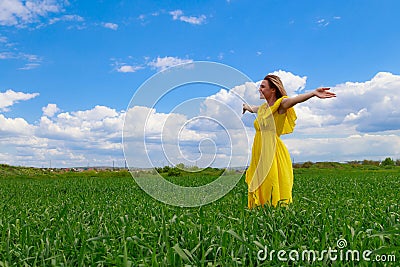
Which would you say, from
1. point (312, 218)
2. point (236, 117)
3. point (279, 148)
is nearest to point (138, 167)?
point (236, 117)

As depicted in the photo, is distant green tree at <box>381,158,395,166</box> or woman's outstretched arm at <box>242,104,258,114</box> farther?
distant green tree at <box>381,158,395,166</box>

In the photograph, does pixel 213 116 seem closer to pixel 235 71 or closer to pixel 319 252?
pixel 235 71

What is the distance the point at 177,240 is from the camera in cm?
316

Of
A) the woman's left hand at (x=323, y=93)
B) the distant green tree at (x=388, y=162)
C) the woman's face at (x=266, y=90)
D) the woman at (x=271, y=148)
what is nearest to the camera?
the woman's left hand at (x=323, y=93)

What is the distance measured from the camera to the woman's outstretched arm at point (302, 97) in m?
5.56

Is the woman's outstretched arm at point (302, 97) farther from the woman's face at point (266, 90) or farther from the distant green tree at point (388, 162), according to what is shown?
the distant green tree at point (388, 162)

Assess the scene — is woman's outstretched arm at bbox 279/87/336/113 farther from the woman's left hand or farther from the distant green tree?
the distant green tree

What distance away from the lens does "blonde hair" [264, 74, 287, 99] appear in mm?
6273

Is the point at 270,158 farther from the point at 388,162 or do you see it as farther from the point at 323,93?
the point at 388,162

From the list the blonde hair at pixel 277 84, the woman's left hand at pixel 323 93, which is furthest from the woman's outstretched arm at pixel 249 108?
the woman's left hand at pixel 323 93

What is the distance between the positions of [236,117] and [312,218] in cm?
164

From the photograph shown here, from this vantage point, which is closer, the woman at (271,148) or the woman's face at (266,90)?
the woman at (271,148)

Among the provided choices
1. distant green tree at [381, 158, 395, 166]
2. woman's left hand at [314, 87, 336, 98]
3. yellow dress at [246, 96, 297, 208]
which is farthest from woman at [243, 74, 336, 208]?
distant green tree at [381, 158, 395, 166]

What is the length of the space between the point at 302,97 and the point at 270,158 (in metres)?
1.08
